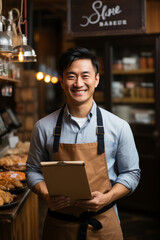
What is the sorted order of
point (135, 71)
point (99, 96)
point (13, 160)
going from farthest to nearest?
point (99, 96), point (135, 71), point (13, 160)

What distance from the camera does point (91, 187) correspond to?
1.83m

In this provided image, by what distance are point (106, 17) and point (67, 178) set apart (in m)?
1.87

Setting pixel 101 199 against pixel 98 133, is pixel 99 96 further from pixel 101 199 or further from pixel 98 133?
pixel 101 199

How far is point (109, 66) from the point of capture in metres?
4.77

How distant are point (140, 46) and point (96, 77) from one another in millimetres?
3041

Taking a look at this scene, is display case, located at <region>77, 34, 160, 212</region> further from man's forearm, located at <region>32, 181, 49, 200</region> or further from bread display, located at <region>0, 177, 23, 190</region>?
man's forearm, located at <region>32, 181, 49, 200</region>

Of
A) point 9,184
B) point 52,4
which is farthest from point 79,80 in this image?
point 52,4

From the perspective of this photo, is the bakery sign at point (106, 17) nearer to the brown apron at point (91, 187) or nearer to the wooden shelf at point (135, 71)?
the brown apron at point (91, 187)

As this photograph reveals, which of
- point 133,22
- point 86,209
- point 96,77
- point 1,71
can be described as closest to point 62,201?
point 86,209

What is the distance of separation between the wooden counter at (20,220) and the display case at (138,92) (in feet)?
6.27

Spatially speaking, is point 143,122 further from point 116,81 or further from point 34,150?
point 34,150

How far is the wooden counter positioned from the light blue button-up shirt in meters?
0.34

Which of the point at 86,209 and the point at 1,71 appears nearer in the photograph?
the point at 86,209

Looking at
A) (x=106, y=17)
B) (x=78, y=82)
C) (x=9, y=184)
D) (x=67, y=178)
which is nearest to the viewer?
(x=67, y=178)
